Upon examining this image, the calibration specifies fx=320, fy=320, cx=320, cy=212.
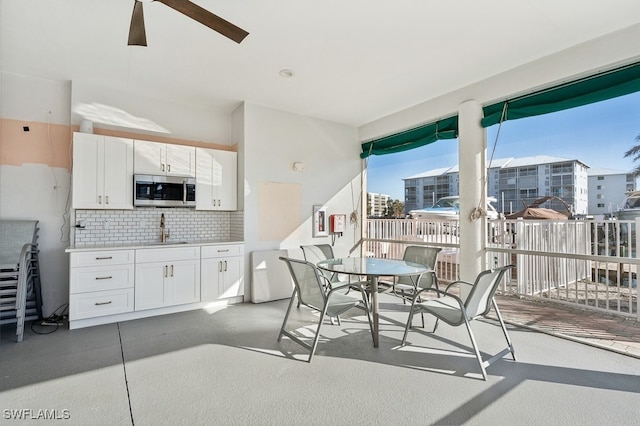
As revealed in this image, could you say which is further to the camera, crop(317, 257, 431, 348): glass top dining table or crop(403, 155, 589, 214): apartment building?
crop(403, 155, 589, 214): apartment building

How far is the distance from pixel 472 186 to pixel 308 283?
2.54 metres

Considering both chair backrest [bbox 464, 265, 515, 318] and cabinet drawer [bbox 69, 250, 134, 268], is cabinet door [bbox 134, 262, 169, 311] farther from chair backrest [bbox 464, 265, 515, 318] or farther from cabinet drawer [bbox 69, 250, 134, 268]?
chair backrest [bbox 464, 265, 515, 318]

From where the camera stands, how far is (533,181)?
4129 mm

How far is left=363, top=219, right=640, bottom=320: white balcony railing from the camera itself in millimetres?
3541

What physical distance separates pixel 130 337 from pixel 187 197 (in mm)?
1885

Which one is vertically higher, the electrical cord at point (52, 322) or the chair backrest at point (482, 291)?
the chair backrest at point (482, 291)

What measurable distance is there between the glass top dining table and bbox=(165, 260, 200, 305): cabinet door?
1.77 m

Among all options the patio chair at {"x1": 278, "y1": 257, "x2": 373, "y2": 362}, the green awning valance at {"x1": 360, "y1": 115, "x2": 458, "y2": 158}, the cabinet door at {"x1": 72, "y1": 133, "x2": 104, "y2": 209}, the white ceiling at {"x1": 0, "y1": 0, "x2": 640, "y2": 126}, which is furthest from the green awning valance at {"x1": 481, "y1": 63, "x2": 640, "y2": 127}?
the cabinet door at {"x1": 72, "y1": 133, "x2": 104, "y2": 209}

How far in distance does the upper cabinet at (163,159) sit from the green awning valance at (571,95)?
13.0 feet

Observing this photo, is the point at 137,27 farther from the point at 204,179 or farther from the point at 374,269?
the point at 374,269

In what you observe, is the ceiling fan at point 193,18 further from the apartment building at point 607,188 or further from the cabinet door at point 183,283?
the apartment building at point 607,188

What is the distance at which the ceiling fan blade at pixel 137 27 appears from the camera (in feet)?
7.10

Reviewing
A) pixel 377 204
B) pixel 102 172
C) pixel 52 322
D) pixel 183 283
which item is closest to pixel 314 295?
pixel 183 283

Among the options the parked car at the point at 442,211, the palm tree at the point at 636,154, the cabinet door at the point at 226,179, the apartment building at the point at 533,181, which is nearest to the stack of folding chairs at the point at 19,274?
the cabinet door at the point at 226,179
